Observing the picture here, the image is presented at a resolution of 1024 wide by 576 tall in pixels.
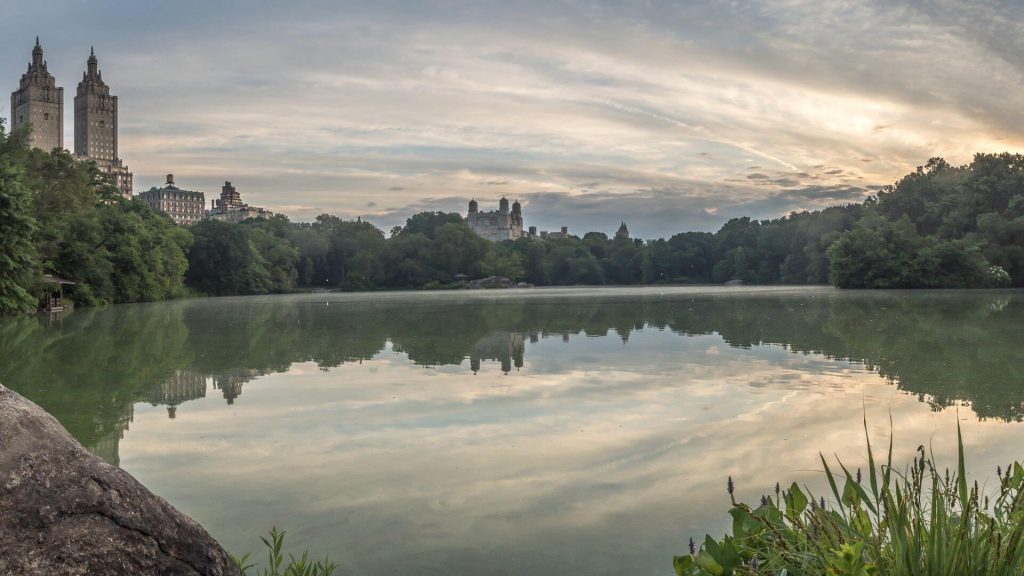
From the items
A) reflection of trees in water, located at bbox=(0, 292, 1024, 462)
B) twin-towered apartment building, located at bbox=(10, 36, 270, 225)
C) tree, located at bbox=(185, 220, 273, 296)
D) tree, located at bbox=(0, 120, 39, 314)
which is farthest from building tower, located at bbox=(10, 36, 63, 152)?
reflection of trees in water, located at bbox=(0, 292, 1024, 462)

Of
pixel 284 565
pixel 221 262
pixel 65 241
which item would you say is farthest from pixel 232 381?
pixel 221 262

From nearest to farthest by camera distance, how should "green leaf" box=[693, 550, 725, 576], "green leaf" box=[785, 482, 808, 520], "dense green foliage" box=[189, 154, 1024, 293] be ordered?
"green leaf" box=[693, 550, 725, 576] → "green leaf" box=[785, 482, 808, 520] → "dense green foliage" box=[189, 154, 1024, 293]

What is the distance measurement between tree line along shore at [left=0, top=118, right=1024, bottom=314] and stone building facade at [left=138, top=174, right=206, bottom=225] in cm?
7142

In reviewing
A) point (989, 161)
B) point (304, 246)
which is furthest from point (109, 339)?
point (304, 246)

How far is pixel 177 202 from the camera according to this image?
183500mm

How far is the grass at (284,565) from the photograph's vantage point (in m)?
3.78

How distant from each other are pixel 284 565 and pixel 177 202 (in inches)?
7757

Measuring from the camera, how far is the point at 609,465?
611cm

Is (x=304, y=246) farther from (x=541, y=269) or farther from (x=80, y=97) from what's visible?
(x=80, y=97)

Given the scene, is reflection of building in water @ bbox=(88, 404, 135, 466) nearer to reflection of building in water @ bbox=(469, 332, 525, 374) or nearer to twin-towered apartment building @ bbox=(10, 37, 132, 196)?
reflection of building in water @ bbox=(469, 332, 525, 374)

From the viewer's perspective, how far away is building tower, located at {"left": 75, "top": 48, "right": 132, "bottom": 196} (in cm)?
16650

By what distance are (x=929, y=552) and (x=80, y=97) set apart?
198 m

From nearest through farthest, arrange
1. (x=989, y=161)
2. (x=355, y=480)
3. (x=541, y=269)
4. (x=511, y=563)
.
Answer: (x=511, y=563) < (x=355, y=480) < (x=989, y=161) < (x=541, y=269)

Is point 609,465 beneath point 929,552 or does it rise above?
beneath
